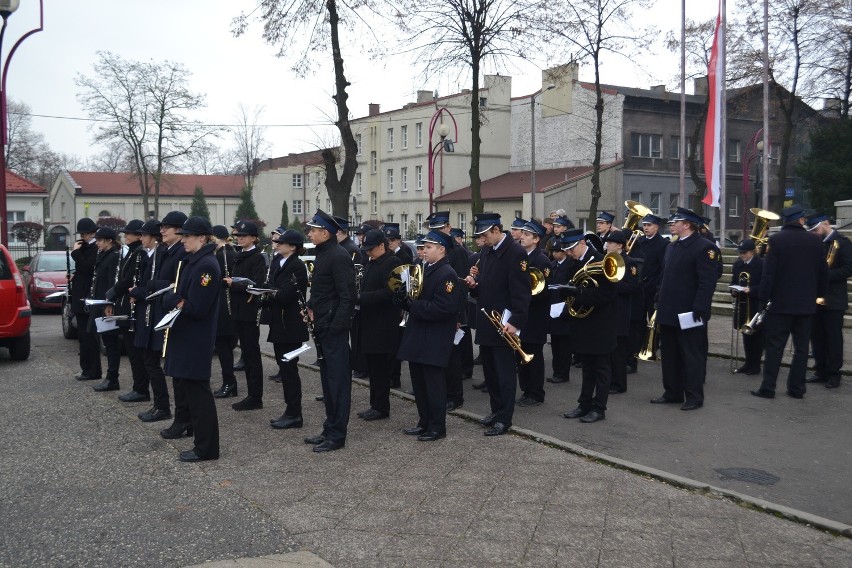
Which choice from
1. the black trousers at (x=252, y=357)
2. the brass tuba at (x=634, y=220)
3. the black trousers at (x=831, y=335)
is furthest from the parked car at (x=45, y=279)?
the black trousers at (x=831, y=335)

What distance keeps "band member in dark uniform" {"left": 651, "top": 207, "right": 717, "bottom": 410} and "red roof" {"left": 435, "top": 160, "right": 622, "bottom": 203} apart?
39.3m

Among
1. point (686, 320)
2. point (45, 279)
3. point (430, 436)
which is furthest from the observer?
point (45, 279)

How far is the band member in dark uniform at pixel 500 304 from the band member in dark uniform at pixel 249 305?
259 centimetres

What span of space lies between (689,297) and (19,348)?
979 cm

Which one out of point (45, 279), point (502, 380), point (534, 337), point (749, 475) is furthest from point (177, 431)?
point (45, 279)

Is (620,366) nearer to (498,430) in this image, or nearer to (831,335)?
(831,335)

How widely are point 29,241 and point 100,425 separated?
39.3m

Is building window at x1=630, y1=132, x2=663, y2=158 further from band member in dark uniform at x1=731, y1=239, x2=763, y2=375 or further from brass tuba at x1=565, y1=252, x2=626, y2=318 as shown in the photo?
brass tuba at x1=565, y1=252, x2=626, y2=318

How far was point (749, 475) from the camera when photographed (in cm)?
673

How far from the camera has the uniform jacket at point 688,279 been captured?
891 centimetres

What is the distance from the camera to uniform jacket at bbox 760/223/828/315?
954cm

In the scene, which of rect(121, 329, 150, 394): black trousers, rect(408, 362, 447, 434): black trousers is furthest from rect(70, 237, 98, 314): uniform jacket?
rect(408, 362, 447, 434): black trousers

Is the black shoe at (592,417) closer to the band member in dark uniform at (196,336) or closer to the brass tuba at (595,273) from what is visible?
the brass tuba at (595,273)

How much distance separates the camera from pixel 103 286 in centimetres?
1040
